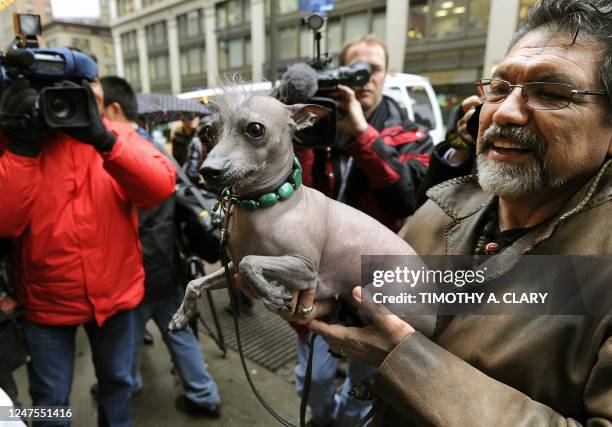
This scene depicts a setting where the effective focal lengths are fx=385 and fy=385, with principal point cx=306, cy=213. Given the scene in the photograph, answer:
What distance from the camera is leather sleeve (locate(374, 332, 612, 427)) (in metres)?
0.89

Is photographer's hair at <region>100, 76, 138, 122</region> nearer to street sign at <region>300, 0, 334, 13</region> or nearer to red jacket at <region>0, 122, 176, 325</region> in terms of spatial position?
red jacket at <region>0, 122, 176, 325</region>

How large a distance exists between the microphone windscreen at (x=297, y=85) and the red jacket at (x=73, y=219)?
98 centimetres

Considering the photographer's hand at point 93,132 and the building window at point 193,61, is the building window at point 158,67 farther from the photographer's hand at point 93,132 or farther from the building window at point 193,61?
the photographer's hand at point 93,132

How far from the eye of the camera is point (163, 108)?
15.1 feet

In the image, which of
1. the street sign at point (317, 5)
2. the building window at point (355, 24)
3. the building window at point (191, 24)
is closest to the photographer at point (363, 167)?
the street sign at point (317, 5)

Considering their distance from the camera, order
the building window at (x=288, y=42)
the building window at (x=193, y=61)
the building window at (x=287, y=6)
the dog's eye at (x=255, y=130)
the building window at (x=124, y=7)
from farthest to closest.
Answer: the building window at (x=124, y=7)
the building window at (x=193, y=61)
the building window at (x=288, y=42)
the building window at (x=287, y=6)
the dog's eye at (x=255, y=130)

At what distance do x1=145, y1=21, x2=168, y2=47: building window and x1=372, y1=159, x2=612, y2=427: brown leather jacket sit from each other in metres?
23.0

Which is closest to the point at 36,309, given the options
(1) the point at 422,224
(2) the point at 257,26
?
(1) the point at 422,224

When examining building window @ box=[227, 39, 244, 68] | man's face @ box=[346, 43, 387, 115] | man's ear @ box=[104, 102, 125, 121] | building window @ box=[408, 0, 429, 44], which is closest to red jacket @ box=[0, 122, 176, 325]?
man's ear @ box=[104, 102, 125, 121]

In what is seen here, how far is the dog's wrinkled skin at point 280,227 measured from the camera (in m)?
0.99

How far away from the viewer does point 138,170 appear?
6.25ft

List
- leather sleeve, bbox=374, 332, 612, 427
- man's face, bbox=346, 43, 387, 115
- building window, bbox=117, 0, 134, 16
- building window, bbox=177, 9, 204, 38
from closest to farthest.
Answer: leather sleeve, bbox=374, 332, 612, 427 → man's face, bbox=346, 43, 387, 115 → building window, bbox=177, 9, 204, 38 → building window, bbox=117, 0, 134, 16

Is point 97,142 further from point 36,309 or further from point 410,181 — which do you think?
point 410,181

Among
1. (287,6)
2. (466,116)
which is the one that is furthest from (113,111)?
(287,6)
